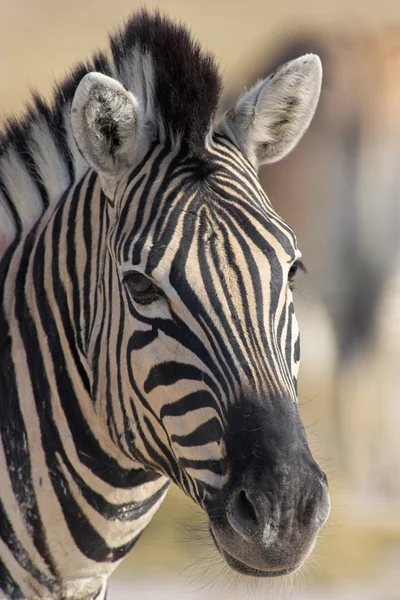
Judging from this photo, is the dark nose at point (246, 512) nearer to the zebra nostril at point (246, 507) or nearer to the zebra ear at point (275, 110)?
the zebra nostril at point (246, 507)

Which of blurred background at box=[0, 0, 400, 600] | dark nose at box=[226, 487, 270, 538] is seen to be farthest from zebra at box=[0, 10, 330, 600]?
blurred background at box=[0, 0, 400, 600]

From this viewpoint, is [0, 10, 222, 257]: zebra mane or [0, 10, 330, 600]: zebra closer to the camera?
[0, 10, 330, 600]: zebra

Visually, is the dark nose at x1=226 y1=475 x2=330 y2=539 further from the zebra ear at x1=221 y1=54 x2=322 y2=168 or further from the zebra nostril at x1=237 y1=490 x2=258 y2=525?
the zebra ear at x1=221 y1=54 x2=322 y2=168

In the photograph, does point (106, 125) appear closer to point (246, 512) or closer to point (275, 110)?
point (275, 110)

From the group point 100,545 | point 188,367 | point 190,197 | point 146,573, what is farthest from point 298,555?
point 146,573

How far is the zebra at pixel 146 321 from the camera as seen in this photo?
2670 millimetres

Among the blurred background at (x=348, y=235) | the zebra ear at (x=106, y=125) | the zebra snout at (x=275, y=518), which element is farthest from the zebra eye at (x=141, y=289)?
the blurred background at (x=348, y=235)

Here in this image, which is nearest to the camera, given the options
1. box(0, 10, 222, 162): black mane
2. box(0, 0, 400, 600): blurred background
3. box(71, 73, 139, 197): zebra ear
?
box(71, 73, 139, 197): zebra ear

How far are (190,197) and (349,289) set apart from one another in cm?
1075

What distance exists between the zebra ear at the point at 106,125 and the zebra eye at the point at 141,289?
461mm

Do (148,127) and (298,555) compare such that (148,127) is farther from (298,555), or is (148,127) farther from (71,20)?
(71,20)

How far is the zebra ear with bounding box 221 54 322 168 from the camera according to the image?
3342 mm

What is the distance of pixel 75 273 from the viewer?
3.31 m

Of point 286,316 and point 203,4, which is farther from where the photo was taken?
point 203,4
